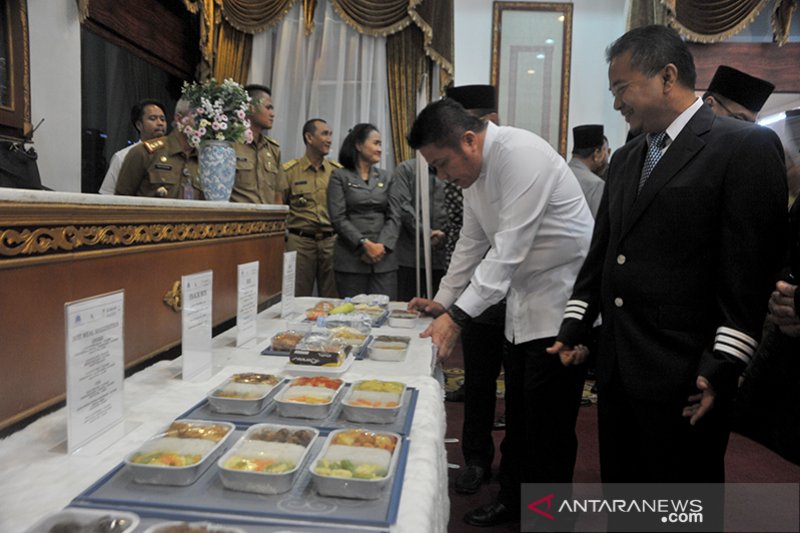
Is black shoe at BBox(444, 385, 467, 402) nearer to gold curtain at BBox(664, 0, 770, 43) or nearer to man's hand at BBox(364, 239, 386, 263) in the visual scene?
man's hand at BBox(364, 239, 386, 263)

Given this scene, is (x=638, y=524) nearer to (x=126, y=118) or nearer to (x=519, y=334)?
(x=519, y=334)

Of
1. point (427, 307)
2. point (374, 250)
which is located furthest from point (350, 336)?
point (374, 250)

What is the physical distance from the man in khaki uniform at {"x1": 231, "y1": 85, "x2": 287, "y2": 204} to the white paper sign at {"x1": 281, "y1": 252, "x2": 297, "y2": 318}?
1.15 m

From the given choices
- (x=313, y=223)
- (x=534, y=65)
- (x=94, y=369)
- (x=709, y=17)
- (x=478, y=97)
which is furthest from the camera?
(x=534, y=65)

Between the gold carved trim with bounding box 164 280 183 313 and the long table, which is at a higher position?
the gold carved trim with bounding box 164 280 183 313

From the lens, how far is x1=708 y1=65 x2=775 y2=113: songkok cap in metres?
1.89

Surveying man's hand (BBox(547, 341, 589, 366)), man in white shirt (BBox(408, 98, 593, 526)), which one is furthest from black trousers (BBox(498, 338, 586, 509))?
man's hand (BBox(547, 341, 589, 366))

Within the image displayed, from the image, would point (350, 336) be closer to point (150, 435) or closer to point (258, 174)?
point (150, 435)

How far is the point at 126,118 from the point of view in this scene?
150 inches

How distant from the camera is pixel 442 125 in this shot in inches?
64.5

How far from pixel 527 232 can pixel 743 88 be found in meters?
0.95

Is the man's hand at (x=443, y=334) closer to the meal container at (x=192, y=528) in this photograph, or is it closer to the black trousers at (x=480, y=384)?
the black trousers at (x=480, y=384)

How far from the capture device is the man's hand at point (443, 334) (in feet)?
5.23

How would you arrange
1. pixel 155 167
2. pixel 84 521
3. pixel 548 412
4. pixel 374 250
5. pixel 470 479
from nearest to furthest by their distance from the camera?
pixel 84 521
pixel 548 412
pixel 470 479
pixel 155 167
pixel 374 250
